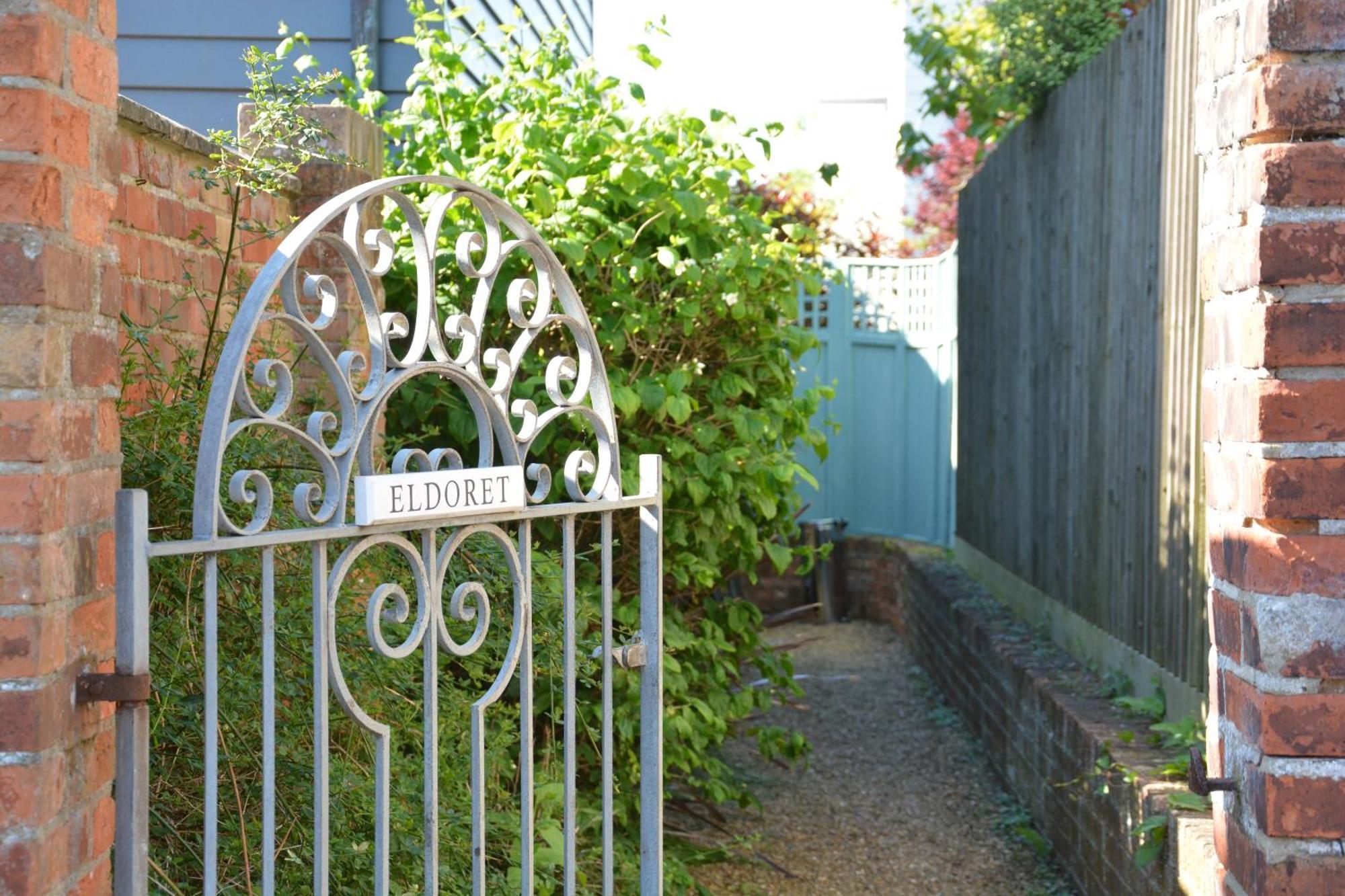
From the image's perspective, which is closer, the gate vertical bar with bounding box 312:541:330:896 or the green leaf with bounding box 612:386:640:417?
the gate vertical bar with bounding box 312:541:330:896

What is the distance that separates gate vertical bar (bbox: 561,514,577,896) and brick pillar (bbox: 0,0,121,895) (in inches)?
33.5

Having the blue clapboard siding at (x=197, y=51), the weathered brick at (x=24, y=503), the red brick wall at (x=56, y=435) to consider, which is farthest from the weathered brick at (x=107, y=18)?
the blue clapboard siding at (x=197, y=51)

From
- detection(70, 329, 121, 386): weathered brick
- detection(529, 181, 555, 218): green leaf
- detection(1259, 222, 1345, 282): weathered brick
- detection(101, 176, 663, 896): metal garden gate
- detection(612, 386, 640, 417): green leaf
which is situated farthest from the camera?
detection(612, 386, 640, 417): green leaf

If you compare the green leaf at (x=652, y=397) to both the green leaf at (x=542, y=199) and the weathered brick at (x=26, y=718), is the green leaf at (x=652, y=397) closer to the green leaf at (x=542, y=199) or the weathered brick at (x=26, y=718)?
the green leaf at (x=542, y=199)

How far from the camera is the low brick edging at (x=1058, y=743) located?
350 centimetres

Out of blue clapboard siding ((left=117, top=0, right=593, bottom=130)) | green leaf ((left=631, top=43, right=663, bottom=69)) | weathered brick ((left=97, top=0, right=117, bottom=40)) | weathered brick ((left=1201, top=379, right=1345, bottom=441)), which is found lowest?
weathered brick ((left=1201, top=379, right=1345, bottom=441))

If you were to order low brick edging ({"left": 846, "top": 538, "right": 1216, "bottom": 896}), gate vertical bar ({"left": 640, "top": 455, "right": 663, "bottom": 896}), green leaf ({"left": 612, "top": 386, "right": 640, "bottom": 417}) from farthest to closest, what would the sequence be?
green leaf ({"left": 612, "top": 386, "right": 640, "bottom": 417}) → low brick edging ({"left": 846, "top": 538, "right": 1216, "bottom": 896}) → gate vertical bar ({"left": 640, "top": 455, "right": 663, "bottom": 896})

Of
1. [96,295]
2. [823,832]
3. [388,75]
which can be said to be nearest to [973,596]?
[823,832]

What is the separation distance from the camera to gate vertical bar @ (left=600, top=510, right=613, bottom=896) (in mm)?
2457

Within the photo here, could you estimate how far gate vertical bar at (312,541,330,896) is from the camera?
199 cm

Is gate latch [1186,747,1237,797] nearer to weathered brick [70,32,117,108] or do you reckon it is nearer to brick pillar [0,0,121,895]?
brick pillar [0,0,121,895]

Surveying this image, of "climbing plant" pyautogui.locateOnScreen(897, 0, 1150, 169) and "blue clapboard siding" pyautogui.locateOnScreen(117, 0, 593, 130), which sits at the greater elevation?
"climbing plant" pyautogui.locateOnScreen(897, 0, 1150, 169)

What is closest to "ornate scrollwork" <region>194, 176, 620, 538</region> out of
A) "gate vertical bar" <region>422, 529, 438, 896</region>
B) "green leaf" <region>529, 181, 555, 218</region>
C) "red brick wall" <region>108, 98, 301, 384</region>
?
"gate vertical bar" <region>422, 529, 438, 896</region>

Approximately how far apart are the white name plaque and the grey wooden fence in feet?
7.44
